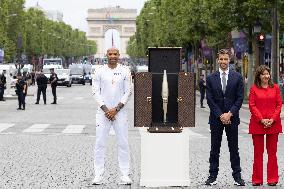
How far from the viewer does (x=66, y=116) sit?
36.4m

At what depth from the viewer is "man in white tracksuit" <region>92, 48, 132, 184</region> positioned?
12883 millimetres

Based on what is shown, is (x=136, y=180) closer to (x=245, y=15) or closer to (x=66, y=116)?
(x=66, y=116)

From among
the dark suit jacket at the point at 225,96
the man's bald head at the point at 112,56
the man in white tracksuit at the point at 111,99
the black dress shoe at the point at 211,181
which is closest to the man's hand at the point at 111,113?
the man in white tracksuit at the point at 111,99

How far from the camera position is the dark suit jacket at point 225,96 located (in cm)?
1273

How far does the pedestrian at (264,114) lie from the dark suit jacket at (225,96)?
20 cm

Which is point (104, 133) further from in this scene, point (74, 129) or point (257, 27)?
point (257, 27)

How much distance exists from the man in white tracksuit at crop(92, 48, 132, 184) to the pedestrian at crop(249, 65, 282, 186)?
1697mm

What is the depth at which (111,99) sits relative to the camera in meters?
12.9

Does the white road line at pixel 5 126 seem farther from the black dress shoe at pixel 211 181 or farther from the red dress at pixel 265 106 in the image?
the red dress at pixel 265 106

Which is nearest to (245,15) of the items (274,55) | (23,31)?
(274,55)

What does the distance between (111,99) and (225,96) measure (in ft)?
5.00

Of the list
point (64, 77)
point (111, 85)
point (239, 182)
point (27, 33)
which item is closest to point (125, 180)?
point (111, 85)

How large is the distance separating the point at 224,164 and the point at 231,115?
3473mm

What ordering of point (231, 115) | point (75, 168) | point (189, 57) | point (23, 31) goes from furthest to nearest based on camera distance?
1. point (23, 31)
2. point (189, 57)
3. point (75, 168)
4. point (231, 115)
